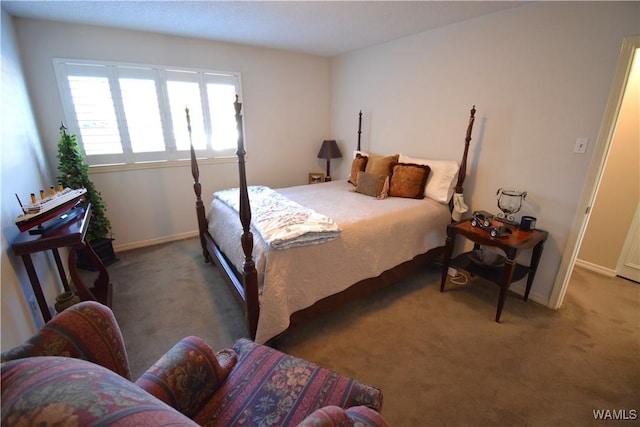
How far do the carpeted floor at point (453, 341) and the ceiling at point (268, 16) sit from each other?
7.96 feet

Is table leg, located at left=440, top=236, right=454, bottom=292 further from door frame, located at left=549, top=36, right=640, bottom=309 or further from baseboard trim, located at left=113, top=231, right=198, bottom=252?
baseboard trim, located at left=113, top=231, right=198, bottom=252

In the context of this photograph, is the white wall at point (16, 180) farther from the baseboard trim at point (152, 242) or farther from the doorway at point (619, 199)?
the doorway at point (619, 199)

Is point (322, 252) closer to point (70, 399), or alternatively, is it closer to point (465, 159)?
point (70, 399)

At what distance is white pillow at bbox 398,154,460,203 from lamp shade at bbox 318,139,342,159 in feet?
5.59

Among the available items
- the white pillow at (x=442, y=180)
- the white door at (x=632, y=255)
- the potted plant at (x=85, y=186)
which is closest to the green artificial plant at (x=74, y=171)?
the potted plant at (x=85, y=186)

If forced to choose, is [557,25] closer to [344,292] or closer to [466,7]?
[466,7]

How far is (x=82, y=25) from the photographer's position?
274 cm

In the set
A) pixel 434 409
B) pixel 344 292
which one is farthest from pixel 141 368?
pixel 434 409

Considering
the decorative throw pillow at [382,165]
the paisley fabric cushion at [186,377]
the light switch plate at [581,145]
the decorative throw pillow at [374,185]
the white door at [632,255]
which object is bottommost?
the white door at [632,255]

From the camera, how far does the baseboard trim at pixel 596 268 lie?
283cm

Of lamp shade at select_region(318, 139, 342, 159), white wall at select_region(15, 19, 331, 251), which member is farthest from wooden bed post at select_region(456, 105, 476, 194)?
white wall at select_region(15, 19, 331, 251)

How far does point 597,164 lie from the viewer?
2.01 m

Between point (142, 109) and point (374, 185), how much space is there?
277 cm

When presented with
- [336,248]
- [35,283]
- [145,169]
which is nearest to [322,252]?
[336,248]
